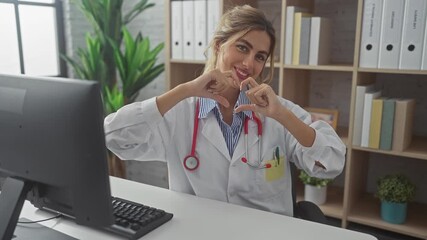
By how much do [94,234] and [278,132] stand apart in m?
0.78

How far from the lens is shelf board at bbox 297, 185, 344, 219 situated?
232cm

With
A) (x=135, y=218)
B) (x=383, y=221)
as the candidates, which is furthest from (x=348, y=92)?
(x=135, y=218)

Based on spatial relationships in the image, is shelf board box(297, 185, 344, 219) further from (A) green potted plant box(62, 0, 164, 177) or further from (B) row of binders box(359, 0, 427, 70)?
(A) green potted plant box(62, 0, 164, 177)

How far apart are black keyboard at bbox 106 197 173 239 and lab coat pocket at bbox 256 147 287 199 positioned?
0.43m

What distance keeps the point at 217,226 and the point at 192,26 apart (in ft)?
5.51

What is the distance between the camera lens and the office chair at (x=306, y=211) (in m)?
1.38

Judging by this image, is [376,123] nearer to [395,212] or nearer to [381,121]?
[381,121]

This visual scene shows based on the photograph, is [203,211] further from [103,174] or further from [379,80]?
[379,80]

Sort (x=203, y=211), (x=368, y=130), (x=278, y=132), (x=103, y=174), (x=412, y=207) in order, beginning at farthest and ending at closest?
(x=412, y=207) < (x=368, y=130) < (x=278, y=132) < (x=203, y=211) < (x=103, y=174)

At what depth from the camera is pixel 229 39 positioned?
1.53 meters

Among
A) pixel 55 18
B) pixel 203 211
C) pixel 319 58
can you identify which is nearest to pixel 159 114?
pixel 203 211

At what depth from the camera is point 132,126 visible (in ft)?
4.58

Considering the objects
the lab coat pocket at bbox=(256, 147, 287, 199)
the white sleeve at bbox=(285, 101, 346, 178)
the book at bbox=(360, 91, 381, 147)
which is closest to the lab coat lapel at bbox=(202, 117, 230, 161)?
the lab coat pocket at bbox=(256, 147, 287, 199)

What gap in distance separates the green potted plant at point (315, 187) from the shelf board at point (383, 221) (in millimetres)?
192
